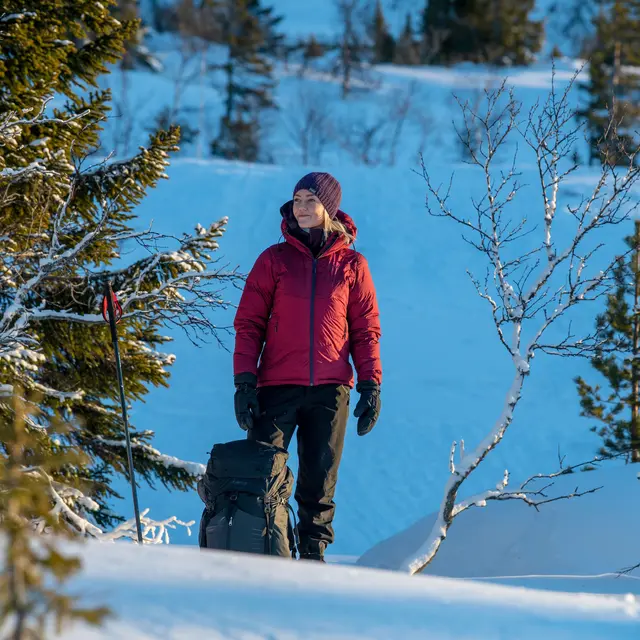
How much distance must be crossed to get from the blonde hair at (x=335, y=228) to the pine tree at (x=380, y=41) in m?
47.5

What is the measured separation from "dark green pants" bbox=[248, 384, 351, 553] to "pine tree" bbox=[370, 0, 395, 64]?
48052mm

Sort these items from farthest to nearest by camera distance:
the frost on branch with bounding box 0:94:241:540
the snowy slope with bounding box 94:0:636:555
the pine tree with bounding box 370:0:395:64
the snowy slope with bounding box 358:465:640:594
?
1. the pine tree with bounding box 370:0:395:64
2. the snowy slope with bounding box 94:0:636:555
3. the snowy slope with bounding box 358:465:640:594
4. the frost on branch with bounding box 0:94:241:540

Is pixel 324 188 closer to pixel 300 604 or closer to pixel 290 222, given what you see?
pixel 290 222

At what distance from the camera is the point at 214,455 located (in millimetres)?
4246

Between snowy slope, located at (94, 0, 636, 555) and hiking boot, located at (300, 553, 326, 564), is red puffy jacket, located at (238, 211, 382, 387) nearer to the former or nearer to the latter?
hiking boot, located at (300, 553, 326, 564)

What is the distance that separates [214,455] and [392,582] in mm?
1929

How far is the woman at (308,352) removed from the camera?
448 cm

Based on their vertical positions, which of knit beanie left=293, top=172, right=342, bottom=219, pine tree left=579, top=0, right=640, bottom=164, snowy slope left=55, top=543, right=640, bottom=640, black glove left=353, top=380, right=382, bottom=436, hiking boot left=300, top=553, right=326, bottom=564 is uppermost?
pine tree left=579, top=0, right=640, bottom=164

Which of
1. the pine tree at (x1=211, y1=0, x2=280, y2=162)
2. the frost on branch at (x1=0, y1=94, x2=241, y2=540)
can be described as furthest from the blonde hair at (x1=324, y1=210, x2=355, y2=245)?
the pine tree at (x1=211, y1=0, x2=280, y2=162)

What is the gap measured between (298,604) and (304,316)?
8.19 feet

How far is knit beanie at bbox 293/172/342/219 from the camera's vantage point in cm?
460

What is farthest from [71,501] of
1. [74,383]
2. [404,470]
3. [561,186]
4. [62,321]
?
[561,186]

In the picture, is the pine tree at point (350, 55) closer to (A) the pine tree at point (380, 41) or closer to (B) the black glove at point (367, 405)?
(A) the pine tree at point (380, 41)

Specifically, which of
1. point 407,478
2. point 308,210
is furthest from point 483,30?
point 308,210
